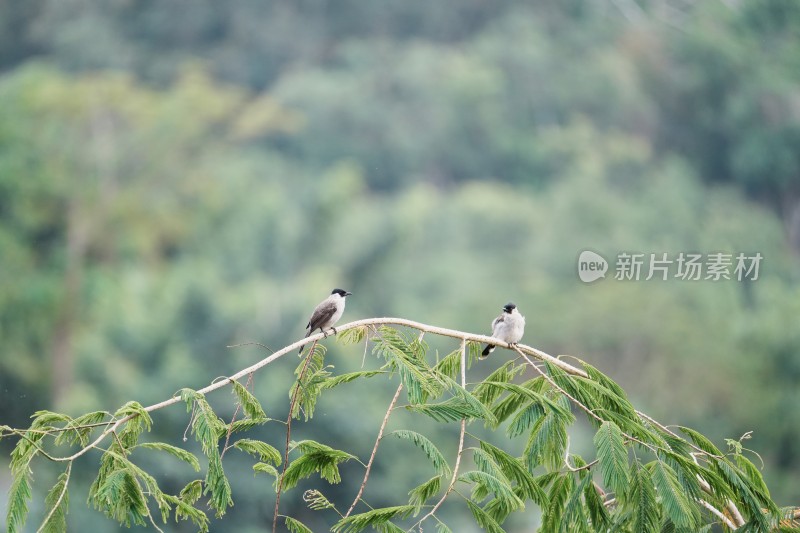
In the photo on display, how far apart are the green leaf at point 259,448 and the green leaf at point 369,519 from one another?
0.51 meters

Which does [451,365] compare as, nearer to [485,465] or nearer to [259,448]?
[485,465]

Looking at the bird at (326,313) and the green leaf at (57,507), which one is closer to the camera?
the green leaf at (57,507)

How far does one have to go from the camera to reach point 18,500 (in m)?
4.58

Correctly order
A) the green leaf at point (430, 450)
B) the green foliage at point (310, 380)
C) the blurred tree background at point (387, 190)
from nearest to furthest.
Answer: the green leaf at point (430, 450) < the green foliage at point (310, 380) < the blurred tree background at point (387, 190)

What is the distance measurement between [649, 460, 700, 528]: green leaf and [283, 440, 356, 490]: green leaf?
1.32 meters

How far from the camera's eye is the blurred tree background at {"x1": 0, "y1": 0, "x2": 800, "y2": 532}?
117 ft

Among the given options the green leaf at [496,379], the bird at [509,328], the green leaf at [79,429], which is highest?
the green leaf at [79,429]

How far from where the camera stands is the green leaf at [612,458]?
4664 mm

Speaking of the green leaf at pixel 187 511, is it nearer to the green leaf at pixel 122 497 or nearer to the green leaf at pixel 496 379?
the green leaf at pixel 122 497

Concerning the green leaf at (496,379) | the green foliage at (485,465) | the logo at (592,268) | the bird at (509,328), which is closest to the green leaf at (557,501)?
the green foliage at (485,465)

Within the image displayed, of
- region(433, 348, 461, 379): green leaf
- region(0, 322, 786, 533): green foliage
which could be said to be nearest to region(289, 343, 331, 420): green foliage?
region(0, 322, 786, 533): green foliage

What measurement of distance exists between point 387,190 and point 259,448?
51984mm

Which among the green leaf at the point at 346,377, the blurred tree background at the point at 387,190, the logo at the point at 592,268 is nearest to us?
the green leaf at the point at 346,377

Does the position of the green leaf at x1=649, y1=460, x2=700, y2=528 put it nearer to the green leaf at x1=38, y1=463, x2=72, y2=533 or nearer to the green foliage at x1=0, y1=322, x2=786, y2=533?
the green foliage at x1=0, y1=322, x2=786, y2=533
